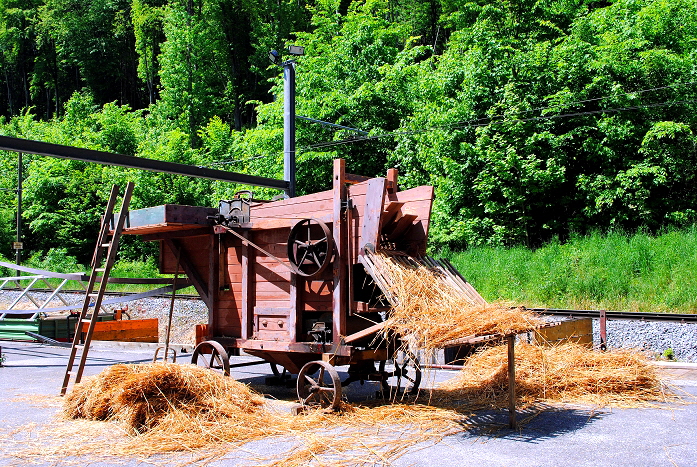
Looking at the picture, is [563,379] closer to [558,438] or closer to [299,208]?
[558,438]

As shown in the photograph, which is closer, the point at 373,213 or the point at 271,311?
the point at 373,213

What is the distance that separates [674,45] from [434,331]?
2066 cm

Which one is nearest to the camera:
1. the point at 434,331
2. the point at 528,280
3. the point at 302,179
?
the point at 434,331

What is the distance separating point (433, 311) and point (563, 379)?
2956 millimetres

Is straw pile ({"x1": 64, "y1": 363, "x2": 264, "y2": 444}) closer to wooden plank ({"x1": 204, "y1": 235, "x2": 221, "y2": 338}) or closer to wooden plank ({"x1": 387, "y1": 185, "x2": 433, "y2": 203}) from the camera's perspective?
wooden plank ({"x1": 204, "y1": 235, "x2": 221, "y2": 338})

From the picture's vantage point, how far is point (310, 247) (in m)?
7.66

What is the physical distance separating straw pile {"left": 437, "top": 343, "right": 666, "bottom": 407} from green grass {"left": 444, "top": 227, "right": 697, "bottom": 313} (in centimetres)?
584

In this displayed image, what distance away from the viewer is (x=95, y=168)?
38.5 meters

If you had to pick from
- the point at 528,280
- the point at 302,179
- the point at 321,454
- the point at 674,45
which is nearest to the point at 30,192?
the point at 302,179

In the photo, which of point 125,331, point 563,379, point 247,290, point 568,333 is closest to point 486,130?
point 568,333

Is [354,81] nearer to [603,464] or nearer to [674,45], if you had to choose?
[674,45]

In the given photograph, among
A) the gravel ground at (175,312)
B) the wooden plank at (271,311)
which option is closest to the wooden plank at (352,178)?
the wooden plank at (271,311)

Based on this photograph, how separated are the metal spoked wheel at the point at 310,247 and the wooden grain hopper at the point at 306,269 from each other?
13 mm

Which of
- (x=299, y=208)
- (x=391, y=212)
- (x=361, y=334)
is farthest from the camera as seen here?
(x=299, y=208)
